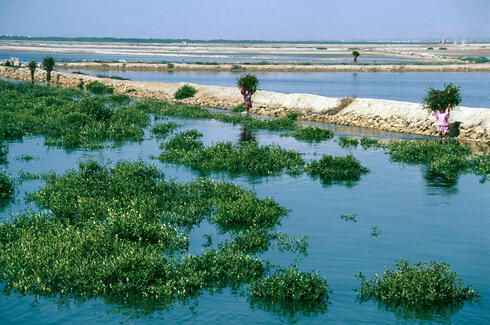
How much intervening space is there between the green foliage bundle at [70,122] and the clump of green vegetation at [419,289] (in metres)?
19.7

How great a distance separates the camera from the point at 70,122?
1307 inches

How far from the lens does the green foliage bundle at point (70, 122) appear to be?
30438mm

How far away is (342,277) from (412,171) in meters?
12.4

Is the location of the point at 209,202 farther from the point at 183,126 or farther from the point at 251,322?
the point at 183,126

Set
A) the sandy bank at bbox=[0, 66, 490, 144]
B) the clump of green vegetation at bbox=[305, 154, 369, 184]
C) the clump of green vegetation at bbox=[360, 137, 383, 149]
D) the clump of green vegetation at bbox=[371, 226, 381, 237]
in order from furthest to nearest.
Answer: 1. the sandy bank at bbox=[0, 66, 490, 144]
2. the clump of green vegetation at bbox=[360, 137, 383, 149]
3. the clump of green vegetation at bbox=[305, 154, 369, 184]
4. the clump of green vegetation at bbox=[371, 226, 381, 237]

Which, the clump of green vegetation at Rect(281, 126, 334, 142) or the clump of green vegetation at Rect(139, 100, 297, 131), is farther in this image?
the clump of green vegetation at Rect(139, 100, 297, 131)

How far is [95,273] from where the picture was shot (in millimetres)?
11547

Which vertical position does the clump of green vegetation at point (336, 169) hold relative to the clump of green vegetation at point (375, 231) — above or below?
above

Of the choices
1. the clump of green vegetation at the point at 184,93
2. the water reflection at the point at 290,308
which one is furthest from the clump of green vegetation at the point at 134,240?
the clump of green vegetation at the point at 184,93

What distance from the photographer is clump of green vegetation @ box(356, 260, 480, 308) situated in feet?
36.3

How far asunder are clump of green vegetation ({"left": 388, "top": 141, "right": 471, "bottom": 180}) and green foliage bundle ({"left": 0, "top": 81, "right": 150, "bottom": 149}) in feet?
47.2

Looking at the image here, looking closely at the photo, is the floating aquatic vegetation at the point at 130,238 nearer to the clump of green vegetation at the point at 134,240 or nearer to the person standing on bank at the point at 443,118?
the clump of green vegetation at the point at 134,240

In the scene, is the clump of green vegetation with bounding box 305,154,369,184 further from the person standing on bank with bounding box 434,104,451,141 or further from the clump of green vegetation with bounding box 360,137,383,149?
the person standing on bank with bounding box 434,104,451,141

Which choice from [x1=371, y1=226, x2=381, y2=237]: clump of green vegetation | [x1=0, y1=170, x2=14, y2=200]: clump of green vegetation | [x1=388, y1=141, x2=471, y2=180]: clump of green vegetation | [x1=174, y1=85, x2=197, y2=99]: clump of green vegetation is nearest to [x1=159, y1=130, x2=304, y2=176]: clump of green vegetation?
[x1=388, y1=141, x2=471, y2=180]: clump of green vegetation
